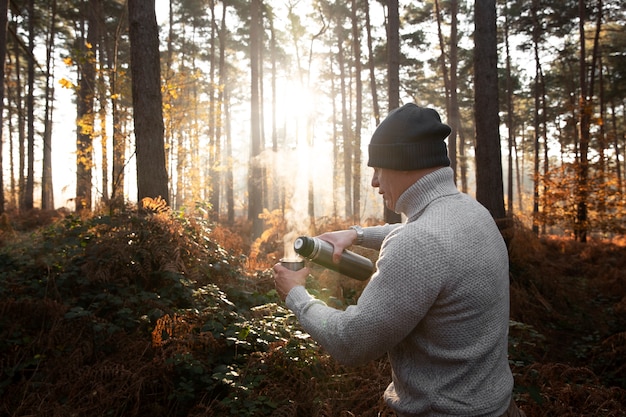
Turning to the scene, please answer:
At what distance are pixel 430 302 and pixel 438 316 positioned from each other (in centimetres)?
10

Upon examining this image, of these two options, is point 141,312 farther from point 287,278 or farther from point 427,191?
point 427,191

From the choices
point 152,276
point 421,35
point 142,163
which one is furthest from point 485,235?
point 421,35

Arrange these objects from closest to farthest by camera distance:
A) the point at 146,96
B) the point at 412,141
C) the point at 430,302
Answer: the point at 430,302
the point at 412,141
the point at 146,96

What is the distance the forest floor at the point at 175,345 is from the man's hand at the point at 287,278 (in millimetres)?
1896

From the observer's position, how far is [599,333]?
23.0 ft

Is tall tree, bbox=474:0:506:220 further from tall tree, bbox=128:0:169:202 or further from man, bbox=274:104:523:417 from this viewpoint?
man, bbox=274:104:523:417

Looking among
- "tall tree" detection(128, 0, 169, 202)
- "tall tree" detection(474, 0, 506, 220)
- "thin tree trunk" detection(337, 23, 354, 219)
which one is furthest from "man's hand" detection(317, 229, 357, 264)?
"thin tree trunk" detection(337, 23, 354, 219)

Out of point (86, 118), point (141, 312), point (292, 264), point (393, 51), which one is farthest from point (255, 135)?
point (292, 264)

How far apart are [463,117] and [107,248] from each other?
96.8ft

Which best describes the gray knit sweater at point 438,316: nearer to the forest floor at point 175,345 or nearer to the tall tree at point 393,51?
the forest floor at point 175,345

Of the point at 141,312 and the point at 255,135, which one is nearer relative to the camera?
the point at 141,312

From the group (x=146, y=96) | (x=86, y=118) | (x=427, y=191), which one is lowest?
(x=427, y=191)

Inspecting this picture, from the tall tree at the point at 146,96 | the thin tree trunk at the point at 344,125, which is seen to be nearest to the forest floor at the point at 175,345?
the tall tree at the point at 146,96

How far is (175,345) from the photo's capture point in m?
4.11
